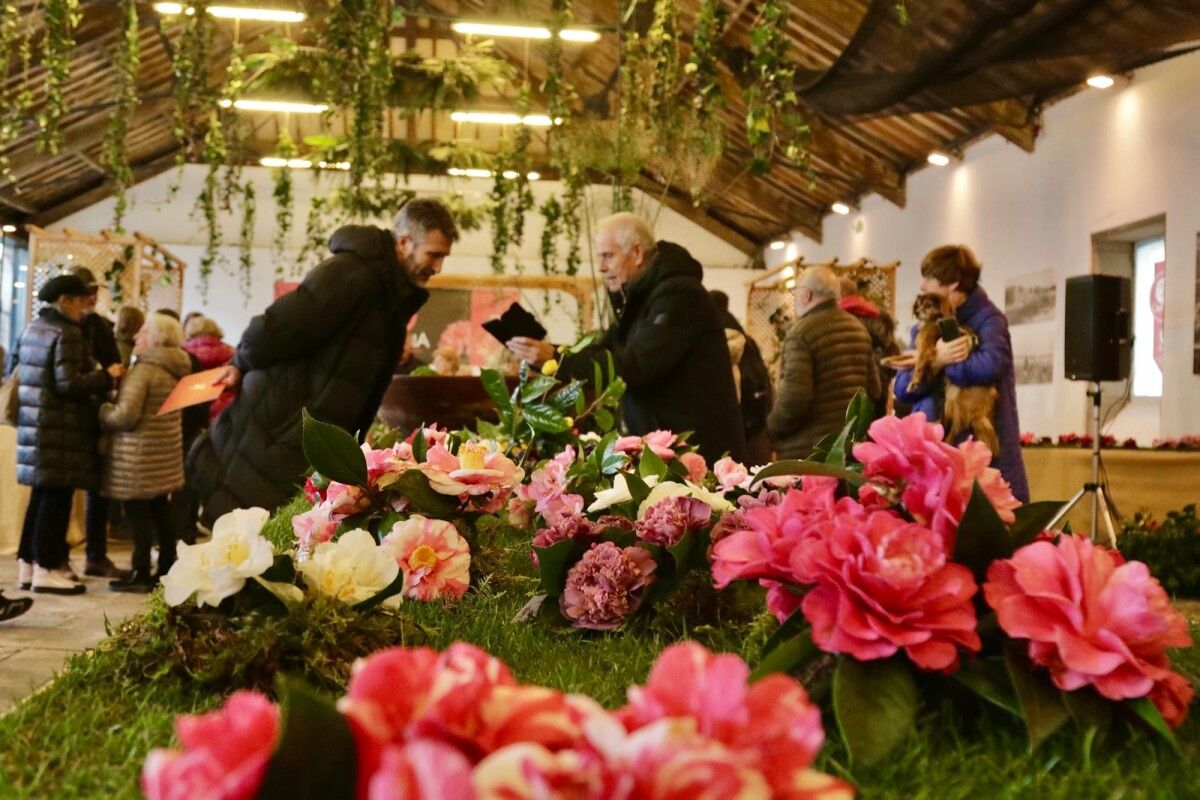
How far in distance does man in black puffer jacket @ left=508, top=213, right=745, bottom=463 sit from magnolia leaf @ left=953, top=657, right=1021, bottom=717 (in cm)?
220

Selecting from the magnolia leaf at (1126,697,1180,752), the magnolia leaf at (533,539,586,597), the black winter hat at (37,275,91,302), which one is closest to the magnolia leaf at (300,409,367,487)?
the magnolia leaf at (533,539,586,597)

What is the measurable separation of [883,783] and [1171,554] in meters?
5.91

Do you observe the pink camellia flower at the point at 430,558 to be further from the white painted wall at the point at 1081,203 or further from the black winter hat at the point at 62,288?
the white painted wall at the point at 1081,203

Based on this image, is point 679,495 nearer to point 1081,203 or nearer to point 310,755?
point 310,755

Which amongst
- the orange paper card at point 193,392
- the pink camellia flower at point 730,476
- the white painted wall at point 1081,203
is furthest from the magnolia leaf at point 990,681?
the white painted wall at point 1081,203

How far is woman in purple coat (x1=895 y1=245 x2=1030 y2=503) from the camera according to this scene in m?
3.92

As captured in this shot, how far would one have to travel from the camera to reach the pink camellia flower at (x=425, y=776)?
0.35m

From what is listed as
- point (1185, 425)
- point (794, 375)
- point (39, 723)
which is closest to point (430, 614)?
point (39, 723)

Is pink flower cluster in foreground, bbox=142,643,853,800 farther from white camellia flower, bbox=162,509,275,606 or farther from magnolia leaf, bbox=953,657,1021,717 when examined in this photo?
white camellia flower, bbox=162,509,275,606

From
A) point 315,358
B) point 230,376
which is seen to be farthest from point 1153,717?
point 315,358

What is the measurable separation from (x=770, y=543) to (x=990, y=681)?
0.15m

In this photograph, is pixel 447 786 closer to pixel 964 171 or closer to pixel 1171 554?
pixel 1171 554

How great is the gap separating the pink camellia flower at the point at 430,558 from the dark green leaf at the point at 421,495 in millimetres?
36

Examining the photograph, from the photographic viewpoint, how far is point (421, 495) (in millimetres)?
1404
